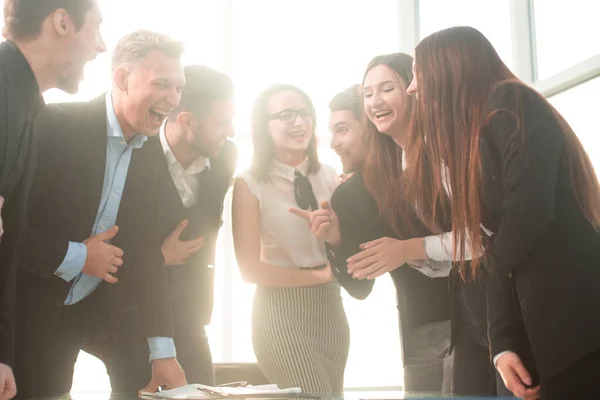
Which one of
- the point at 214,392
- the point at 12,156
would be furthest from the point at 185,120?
the point at 214,392

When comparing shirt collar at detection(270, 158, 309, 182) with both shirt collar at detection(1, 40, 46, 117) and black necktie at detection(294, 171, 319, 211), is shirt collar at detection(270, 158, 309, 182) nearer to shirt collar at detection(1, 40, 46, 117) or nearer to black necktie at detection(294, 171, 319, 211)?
black necktie at detection(294, 171, 319, 211)

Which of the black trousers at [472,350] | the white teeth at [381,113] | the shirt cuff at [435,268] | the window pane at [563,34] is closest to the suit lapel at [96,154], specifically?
the white teeth at [381,113]

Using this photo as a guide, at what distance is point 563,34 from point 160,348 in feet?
9.34

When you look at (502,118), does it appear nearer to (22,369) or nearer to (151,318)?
(151,318)

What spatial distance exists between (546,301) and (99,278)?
1.45 meters

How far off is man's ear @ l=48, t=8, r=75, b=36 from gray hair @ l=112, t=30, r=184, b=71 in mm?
548

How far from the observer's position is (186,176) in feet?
8.62

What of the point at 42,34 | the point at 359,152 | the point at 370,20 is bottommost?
the point at 359,152

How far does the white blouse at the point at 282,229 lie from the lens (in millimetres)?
2584

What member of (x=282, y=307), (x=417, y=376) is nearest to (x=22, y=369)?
(x=282, y=307)

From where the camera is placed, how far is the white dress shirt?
2.60 meters

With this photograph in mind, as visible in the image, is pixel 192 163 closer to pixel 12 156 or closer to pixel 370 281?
pixel 370 281

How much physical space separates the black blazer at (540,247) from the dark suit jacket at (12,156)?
3.83 feet

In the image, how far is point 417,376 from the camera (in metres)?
2.23
